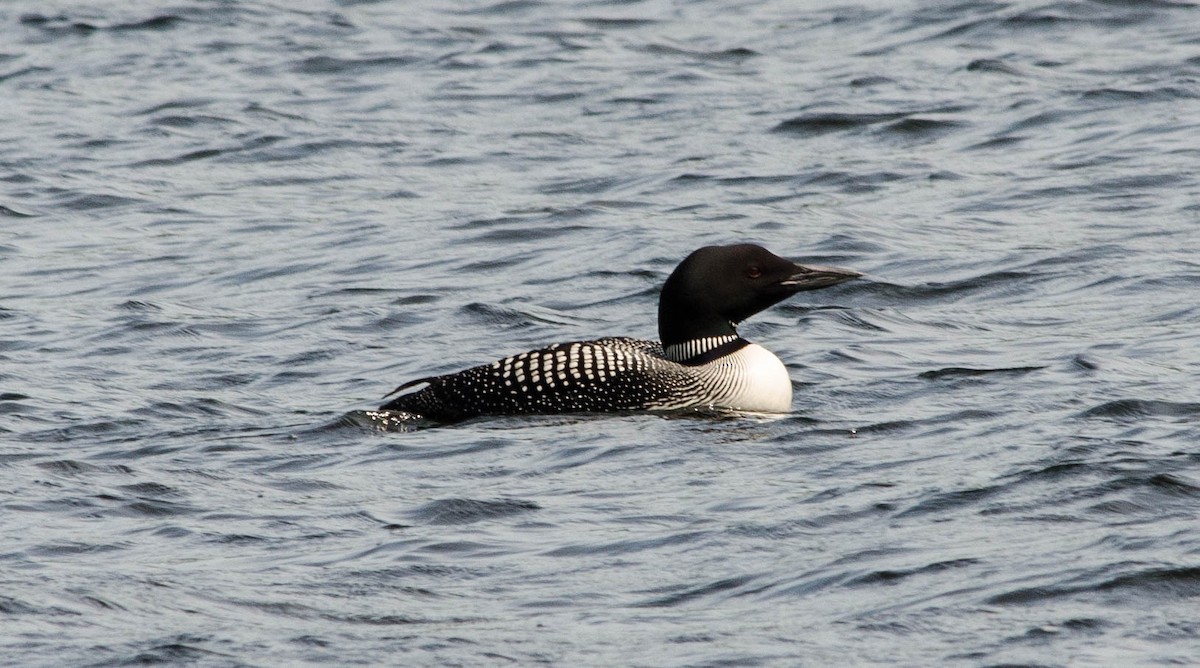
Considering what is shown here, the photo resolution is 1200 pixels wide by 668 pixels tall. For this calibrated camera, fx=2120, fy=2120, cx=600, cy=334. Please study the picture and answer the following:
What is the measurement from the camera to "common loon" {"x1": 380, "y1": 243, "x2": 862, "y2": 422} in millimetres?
7078

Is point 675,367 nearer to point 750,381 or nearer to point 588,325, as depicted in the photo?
point 750,381

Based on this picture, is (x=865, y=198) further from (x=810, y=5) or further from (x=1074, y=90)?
(x=810, y=5)

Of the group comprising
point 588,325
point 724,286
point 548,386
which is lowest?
point 588,325

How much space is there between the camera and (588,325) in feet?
28.3

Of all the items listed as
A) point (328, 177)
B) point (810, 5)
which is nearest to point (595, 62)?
point (810, 5)

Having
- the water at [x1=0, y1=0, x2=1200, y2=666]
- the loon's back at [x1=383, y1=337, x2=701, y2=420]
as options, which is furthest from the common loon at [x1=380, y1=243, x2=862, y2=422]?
the water at [x1=0, y1=0, x2=1200, y2=666]

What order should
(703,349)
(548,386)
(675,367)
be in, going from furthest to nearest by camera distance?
(703,349) < (675,367) < (548,386)

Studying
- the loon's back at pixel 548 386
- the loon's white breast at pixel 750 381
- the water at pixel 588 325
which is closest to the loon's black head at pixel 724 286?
the loon's white breast at pixel 750 381

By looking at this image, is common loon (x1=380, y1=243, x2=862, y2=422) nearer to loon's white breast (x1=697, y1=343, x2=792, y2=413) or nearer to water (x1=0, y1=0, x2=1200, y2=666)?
loon's white breast (x1=697, y1=343, x2=792, y2=413)

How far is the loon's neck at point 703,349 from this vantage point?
7363mm

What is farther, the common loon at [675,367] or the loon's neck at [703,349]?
the loon's neck at [703,349]

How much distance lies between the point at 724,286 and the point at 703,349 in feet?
0.76

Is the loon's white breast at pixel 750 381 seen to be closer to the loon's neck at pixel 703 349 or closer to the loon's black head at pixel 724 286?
the loon's neck at pixel 703 349

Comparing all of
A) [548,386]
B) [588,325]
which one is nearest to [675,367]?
[548,386]
